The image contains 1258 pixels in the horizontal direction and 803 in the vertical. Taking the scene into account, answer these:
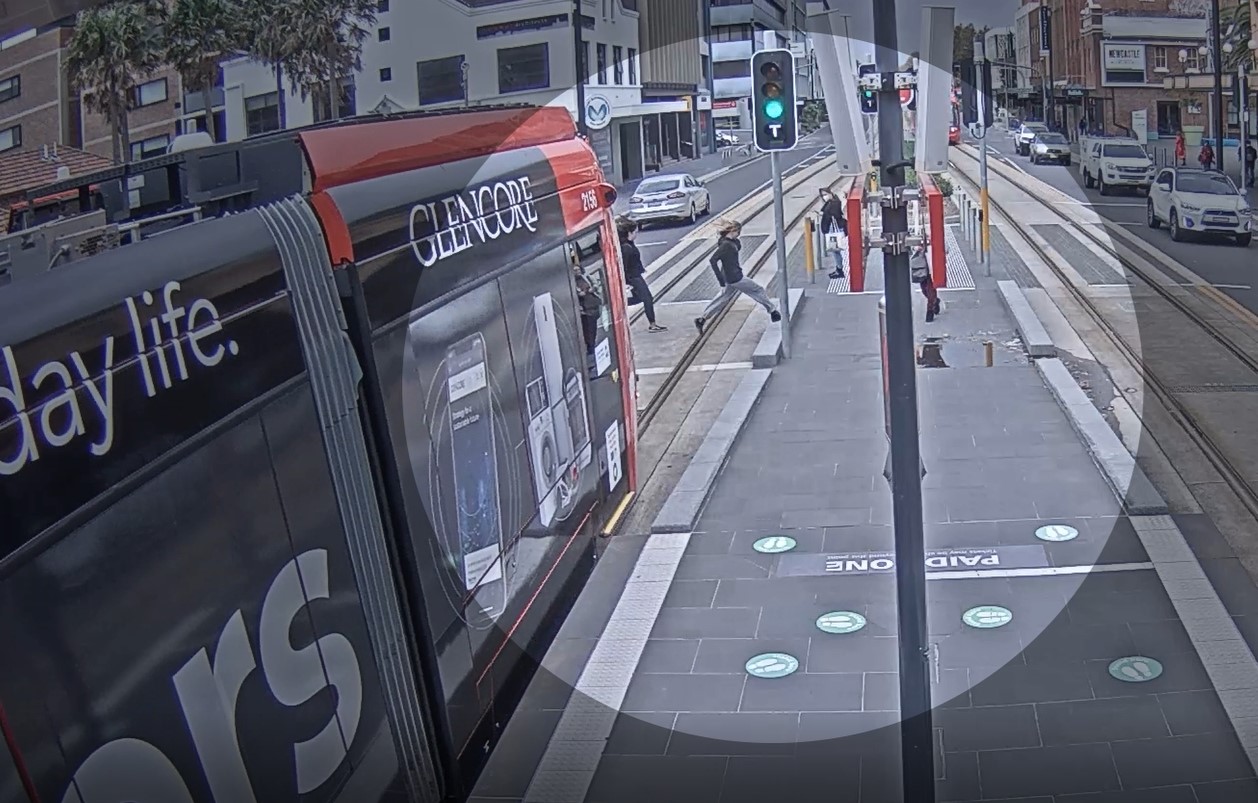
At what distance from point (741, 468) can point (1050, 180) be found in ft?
108

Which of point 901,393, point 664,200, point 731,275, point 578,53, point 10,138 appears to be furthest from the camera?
point 664,200

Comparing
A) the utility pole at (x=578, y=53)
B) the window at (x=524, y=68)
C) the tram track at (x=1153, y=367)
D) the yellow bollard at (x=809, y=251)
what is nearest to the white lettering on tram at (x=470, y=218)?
the tram track at (x=1153, y=367)

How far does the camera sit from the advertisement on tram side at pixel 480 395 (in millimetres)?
4965

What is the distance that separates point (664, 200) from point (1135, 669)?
26287 mm

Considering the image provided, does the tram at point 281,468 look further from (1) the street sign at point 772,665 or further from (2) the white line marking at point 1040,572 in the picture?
(2) the white line marking at point 1040,572

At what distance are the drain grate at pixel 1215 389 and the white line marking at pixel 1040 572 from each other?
5.34m

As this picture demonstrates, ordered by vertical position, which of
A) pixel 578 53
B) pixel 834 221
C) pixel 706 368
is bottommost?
pixel 706 368

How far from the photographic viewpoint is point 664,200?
105 ft

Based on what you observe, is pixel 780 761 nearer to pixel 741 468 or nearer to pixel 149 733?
pixel 149 733

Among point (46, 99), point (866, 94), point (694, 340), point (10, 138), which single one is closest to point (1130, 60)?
point (694, 340)

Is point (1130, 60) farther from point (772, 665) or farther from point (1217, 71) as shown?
point (772, 665)

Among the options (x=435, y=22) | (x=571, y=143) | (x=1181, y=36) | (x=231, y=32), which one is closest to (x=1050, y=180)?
(x=1181, y=36)

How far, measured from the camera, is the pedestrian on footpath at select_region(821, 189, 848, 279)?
19.4 metres

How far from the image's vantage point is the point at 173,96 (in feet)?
43.9
